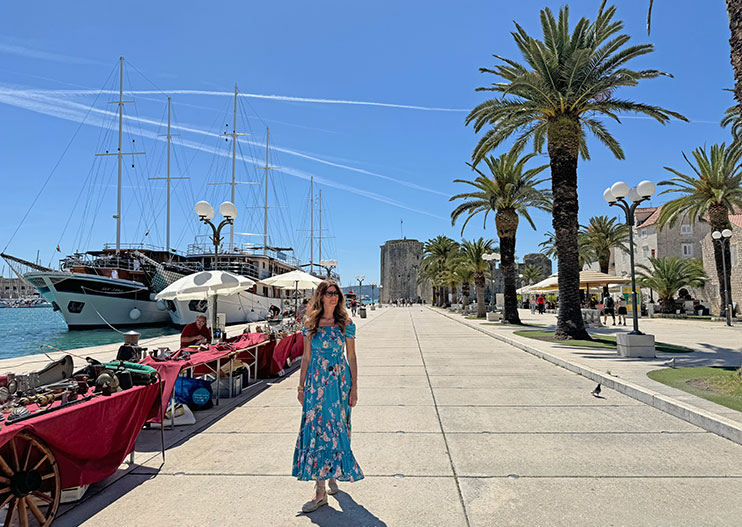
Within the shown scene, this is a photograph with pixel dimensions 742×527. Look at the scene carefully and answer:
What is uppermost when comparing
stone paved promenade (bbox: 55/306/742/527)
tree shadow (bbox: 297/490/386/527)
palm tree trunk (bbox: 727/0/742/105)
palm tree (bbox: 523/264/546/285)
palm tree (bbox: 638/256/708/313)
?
palm tree (bbox: 523/264/546/285)

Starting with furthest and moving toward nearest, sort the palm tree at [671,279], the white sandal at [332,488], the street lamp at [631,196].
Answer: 1. the palm tree at [671,279]
2. the street lamp at [631,196]
3. the white sandal at [332,488]

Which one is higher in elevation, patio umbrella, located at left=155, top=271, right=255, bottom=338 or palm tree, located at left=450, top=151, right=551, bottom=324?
palm tree, located at left=450, top=151, right=551, bottom=324

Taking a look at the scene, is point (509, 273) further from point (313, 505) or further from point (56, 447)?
point (56, 447)

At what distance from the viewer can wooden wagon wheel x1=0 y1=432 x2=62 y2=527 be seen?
3.36 m

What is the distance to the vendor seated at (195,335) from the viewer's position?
9.18 meters

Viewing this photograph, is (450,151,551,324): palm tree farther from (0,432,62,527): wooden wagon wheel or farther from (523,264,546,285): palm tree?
(523,264,546,285): palm tree

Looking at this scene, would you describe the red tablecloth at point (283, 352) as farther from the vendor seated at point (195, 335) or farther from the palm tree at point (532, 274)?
the palm tree at point (532, 274)

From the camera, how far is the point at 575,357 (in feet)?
40.3

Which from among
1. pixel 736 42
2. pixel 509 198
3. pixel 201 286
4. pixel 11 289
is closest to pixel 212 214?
pixel 201 286

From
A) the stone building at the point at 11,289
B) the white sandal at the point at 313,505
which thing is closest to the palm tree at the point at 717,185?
the white sandal at the point at 313,505

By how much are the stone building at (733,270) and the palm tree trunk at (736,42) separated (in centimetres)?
2620

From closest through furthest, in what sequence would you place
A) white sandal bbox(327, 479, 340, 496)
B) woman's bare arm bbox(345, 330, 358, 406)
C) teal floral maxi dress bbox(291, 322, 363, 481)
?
teal floral maxi dress bbox(291, 322, 363, 481) → woman's bare arm bbox(345, 330, 358, 406) → white sandal bbox(327, 479, 340, 496)

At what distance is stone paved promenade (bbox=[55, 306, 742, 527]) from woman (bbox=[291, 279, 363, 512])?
1.03 feet

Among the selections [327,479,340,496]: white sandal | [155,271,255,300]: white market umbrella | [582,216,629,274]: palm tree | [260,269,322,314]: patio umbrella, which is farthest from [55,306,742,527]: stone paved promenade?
[582,216,629,274]: palm tree
